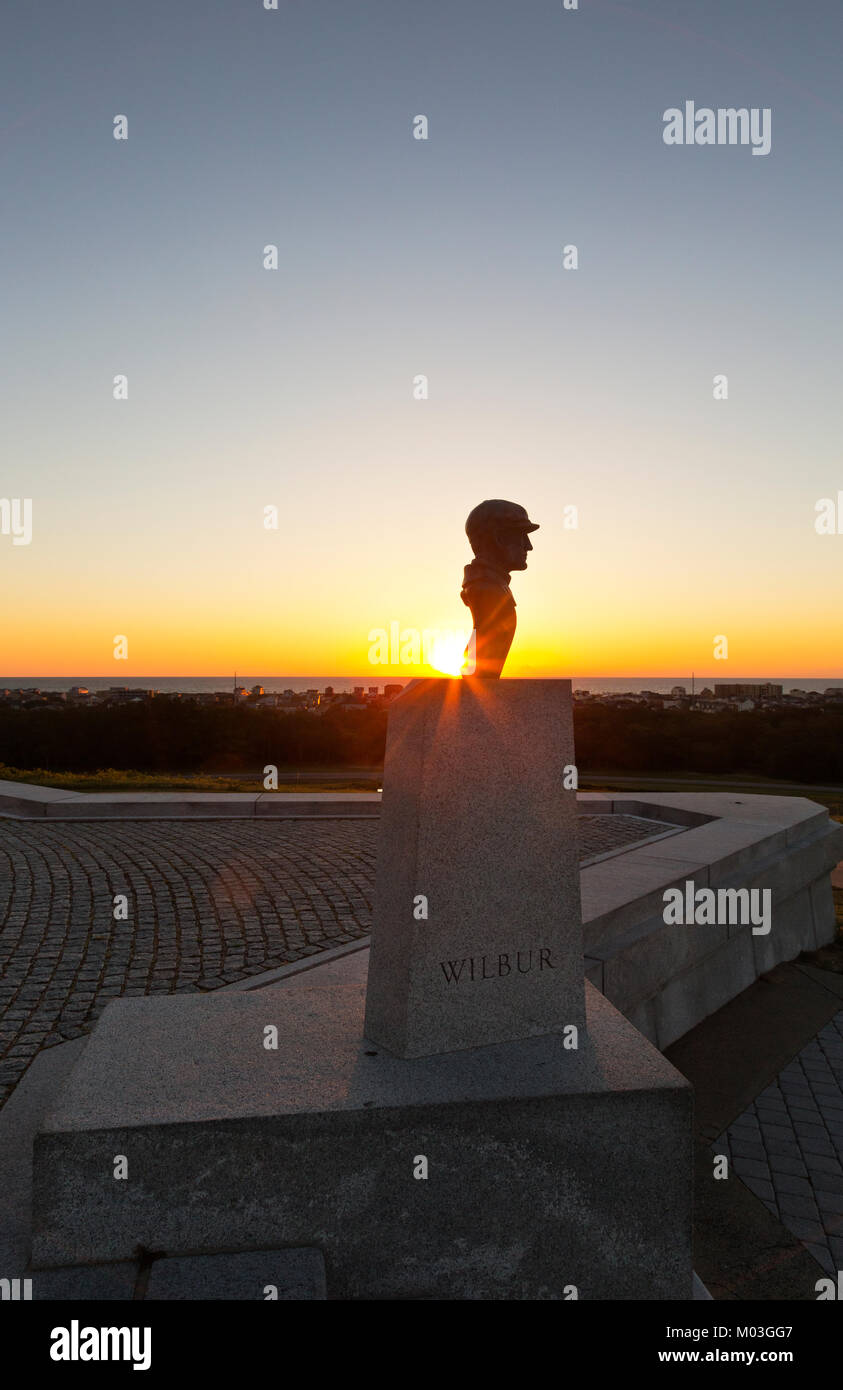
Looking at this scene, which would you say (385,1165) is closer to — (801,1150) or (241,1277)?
(241,1277)

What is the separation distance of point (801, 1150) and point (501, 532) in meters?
4.38

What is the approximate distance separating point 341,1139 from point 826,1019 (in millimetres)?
6255

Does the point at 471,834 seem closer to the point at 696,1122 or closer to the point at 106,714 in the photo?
the point at 696,1122

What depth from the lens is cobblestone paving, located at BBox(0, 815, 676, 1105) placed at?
555 centimetres

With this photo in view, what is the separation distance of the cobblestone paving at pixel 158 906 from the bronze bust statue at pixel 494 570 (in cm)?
304

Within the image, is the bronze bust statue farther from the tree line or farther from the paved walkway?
the tree line

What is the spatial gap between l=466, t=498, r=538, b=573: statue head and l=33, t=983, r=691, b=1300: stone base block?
2.31 meters

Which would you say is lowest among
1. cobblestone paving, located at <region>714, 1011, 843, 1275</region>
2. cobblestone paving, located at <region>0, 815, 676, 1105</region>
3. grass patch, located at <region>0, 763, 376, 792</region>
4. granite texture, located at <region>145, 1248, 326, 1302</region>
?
cobblestone paving, located at <region>714, 1011, 843, 1275</region>

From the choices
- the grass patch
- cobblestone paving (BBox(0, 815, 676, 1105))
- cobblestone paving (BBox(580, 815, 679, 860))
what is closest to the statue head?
cobblestone paving (BBox(0, 815, 676, 1105))

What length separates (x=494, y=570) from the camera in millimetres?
4230

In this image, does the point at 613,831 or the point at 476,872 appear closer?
the point at 476,872

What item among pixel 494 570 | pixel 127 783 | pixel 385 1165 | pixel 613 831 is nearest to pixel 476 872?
pixel 385 1165

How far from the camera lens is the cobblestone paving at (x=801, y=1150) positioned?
469 centimetres

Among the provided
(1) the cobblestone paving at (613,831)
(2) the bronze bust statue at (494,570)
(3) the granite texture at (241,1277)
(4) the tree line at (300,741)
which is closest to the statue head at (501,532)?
(2) the bronze bust statue at (494,570)
